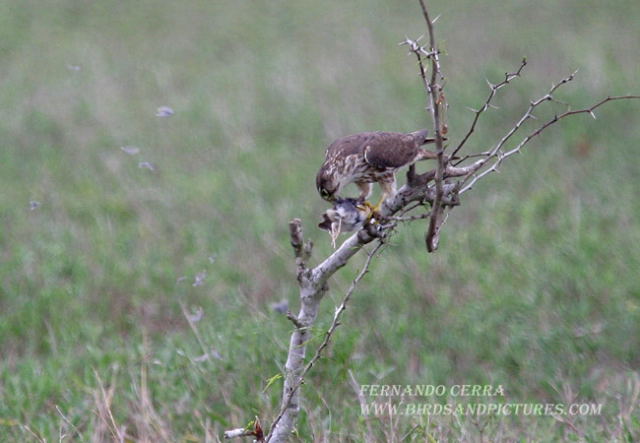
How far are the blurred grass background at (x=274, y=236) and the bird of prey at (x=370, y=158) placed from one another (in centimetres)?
65

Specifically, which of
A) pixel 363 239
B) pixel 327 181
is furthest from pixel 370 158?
pixel 363 239

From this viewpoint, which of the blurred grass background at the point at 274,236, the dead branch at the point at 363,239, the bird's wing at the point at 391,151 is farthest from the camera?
the blurred grass background at the point at 274,236

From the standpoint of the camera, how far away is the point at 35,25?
11.9 metres

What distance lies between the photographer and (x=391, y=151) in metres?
3.62

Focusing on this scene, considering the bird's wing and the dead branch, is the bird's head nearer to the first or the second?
the bird's wing

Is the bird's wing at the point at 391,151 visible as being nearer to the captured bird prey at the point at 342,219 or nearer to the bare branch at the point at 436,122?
the captured bird prey at the point at 342,219

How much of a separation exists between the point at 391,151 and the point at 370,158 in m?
0.11

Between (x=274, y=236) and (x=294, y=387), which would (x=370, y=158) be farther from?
(x=274, y=236)

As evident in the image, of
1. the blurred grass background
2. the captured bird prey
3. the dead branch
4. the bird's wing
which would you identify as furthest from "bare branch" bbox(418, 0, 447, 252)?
the blurred grass background

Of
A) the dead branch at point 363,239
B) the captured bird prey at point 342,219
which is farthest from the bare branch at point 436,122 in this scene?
the captured bird prey at point 342,219

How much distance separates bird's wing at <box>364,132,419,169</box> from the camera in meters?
3.62

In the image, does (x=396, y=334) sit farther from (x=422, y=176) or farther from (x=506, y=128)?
(x=506, y=128)

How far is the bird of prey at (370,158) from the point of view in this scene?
3.63m

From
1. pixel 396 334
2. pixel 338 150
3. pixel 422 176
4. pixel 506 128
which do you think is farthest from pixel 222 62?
pixel 422 176
